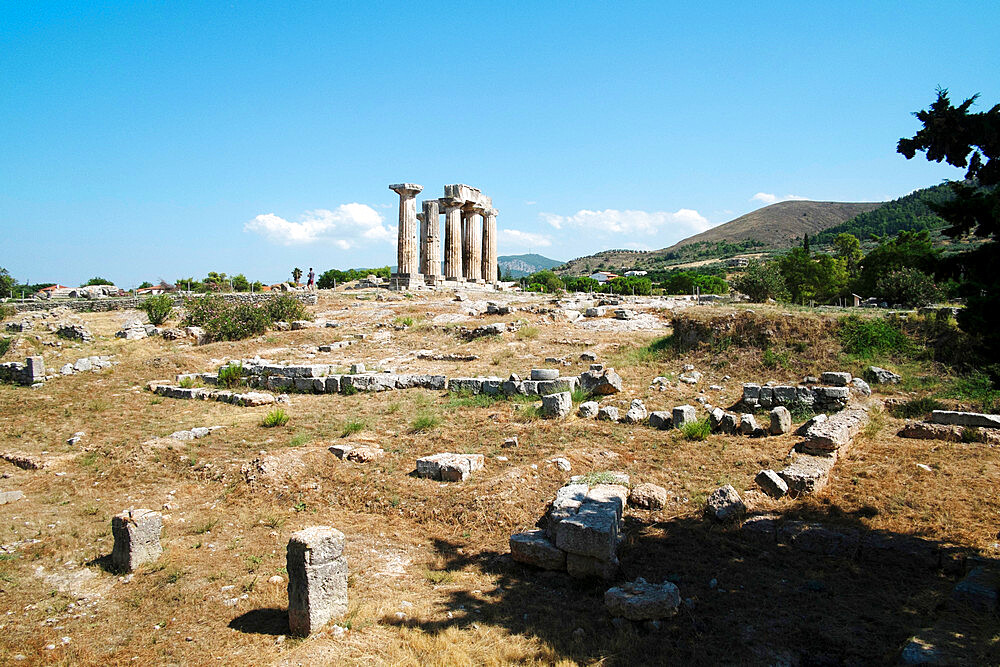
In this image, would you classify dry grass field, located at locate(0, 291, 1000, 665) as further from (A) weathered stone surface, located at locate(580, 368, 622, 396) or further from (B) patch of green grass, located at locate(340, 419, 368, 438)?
(A) weathered stone surface, located at locate(580, 368, 622, 396)

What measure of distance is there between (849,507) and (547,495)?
12.6 ft

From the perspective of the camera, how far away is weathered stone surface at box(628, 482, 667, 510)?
7.30m

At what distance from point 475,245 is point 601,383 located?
2682 centimetres

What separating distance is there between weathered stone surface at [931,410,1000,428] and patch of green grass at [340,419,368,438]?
34.1 feet

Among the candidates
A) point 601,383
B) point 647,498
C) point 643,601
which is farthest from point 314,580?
point 601,383

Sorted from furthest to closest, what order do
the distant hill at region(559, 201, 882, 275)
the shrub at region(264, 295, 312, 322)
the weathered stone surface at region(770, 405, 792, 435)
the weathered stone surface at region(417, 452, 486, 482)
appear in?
the distant hill at region(559, 201, 882, 275) < the shrub at region(264, 295, 312, 322) < the weathered stone surface at region(770, 405, 792, 435) < the weathered stone surface at region(417, 452, 486, 482)

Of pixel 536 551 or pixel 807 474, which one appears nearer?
pixel 536 551

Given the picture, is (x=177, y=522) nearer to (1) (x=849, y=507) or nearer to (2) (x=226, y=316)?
(1) (x=849, y=507)

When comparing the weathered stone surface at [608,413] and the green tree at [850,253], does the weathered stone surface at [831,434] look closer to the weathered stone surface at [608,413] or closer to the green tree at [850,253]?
the weathered stone surface at [608,413]

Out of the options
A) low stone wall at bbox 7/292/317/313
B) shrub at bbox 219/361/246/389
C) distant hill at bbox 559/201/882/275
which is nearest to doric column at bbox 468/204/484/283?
low stone wall at bbox 7/292/317/313

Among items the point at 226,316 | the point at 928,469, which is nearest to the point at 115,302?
the point at 226,316

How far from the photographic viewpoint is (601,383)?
40.8 ft

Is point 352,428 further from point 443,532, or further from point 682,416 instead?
point 682,416

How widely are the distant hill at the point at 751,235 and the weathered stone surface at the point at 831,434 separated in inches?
4247
